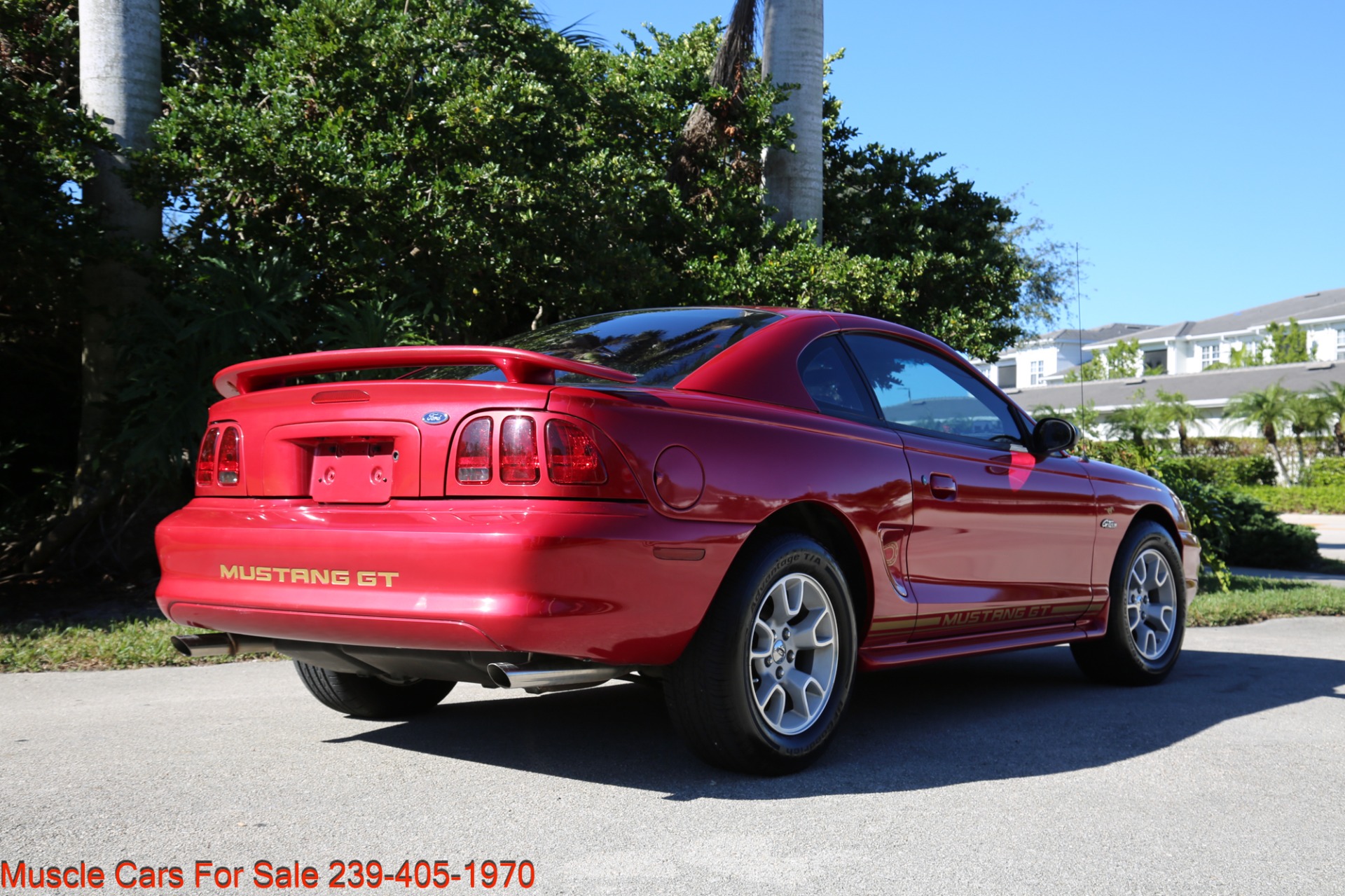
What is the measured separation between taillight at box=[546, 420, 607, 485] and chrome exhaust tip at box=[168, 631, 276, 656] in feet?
4.22

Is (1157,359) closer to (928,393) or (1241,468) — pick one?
(1241,468)

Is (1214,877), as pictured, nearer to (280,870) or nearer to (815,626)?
(815,626)

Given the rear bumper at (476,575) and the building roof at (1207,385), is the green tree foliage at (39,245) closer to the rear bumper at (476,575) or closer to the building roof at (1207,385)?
the rear bumper at (476,575)

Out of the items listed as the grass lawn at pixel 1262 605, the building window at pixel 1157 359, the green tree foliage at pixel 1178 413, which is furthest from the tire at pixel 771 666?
the building window at pixel 1157 359

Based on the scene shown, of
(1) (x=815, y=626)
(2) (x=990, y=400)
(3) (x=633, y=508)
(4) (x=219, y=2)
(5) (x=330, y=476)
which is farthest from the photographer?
(4) (x=219, y=2)

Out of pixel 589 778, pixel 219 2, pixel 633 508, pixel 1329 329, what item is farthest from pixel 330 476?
pixel 1329 329

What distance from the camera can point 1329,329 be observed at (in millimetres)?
63469

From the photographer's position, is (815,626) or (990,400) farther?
(990,400)

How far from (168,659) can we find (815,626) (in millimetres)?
3921

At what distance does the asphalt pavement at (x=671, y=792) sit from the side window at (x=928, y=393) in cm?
124

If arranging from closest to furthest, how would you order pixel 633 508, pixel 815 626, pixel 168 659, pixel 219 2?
pixel 633 508 → pixel 815 626 → pixel 168 659 → pixel 219 2

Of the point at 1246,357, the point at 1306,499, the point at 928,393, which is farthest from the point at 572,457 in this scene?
the point at 1246,357

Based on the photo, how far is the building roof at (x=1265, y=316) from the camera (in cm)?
6538

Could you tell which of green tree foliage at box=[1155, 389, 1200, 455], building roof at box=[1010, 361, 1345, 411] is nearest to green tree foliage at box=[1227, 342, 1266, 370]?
building roof at box=[1010, 361, 1345, 411]
